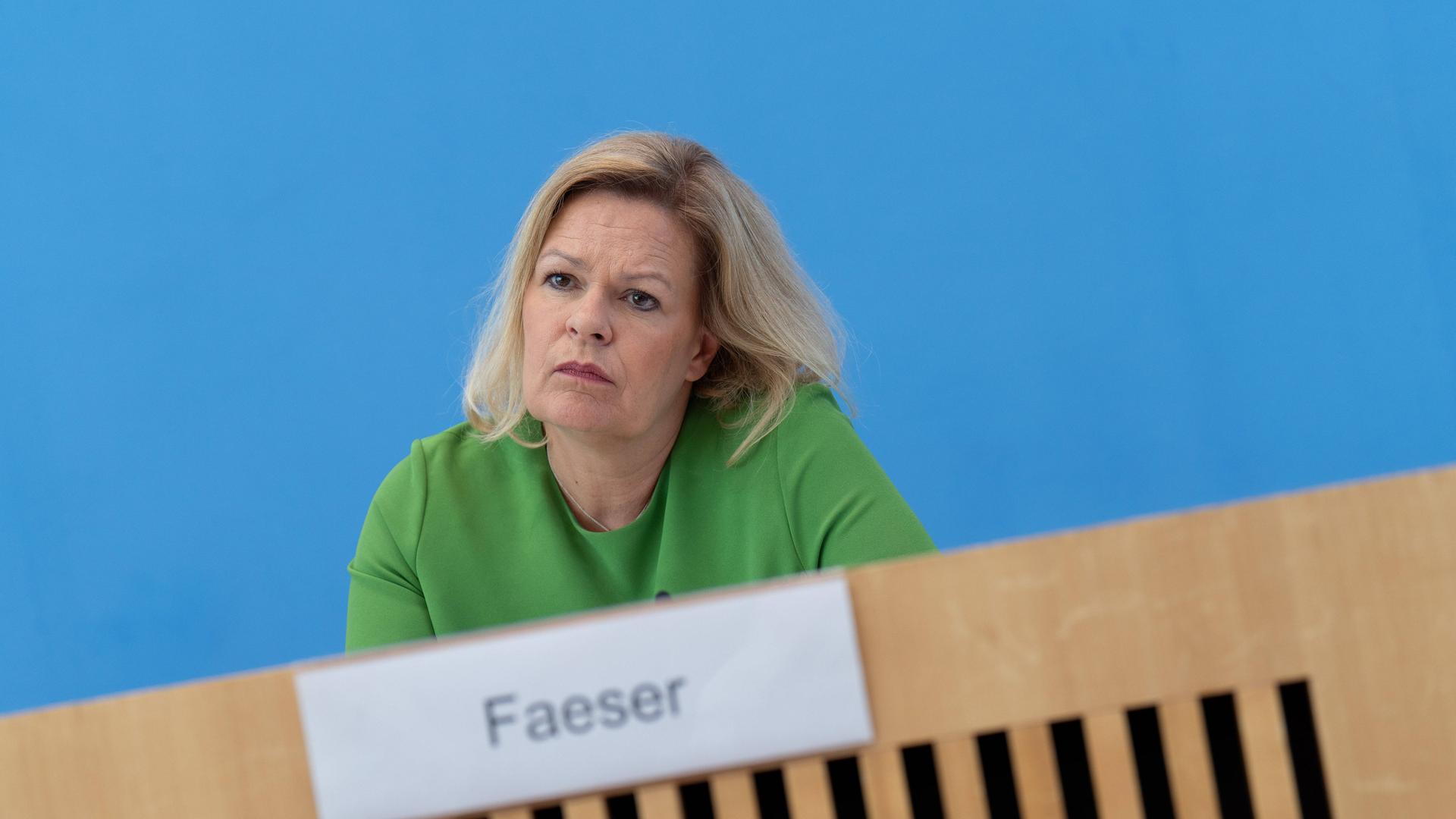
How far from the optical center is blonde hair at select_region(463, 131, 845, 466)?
4.83 feet

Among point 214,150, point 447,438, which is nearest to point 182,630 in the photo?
point 214,150

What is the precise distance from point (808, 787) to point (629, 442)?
0.91 meters

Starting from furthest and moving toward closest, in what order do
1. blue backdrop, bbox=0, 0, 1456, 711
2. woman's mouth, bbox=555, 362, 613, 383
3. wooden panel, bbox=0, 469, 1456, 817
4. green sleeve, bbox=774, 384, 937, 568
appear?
blue backdrop, bbox=0, 0, 1456, 711 → woman's mouth, bbox=555, 362, 613, 383 → green sleeve, bbox=774, 384, 937, 568 → wooden panel, bbox=0, 469, 1456, 817

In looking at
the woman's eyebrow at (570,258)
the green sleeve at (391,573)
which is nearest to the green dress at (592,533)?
the green sleeve at (391,573)

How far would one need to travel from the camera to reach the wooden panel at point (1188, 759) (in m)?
0.54

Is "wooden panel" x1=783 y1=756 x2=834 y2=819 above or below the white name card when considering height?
below

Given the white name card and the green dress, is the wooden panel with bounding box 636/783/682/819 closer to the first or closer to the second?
the white name card

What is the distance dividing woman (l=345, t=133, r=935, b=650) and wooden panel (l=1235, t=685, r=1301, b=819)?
2.27ft

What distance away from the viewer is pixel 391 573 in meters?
1.36

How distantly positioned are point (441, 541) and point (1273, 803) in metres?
0.98

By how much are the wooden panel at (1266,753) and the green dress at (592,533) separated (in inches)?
28.7

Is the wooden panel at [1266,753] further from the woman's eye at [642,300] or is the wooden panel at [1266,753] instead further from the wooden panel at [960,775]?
the woman's eye at [642,300]

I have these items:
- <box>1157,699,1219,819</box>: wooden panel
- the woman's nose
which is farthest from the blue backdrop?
<box>1157,699,1219,819</box>: wooden panel

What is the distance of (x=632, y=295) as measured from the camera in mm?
1436
